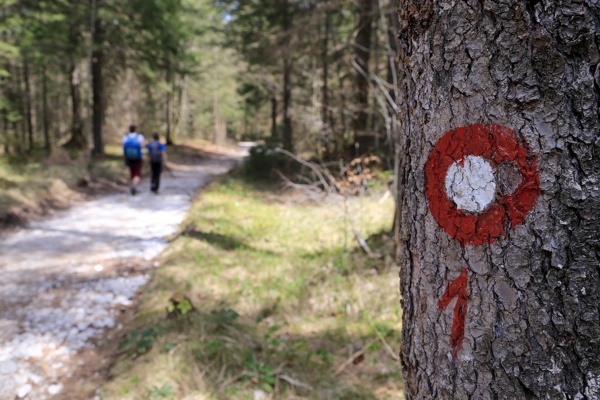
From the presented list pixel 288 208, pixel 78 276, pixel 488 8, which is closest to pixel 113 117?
pixel 288 208

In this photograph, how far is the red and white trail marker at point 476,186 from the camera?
982 millimetres

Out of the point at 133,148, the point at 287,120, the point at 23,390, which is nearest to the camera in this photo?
the point at 23,390

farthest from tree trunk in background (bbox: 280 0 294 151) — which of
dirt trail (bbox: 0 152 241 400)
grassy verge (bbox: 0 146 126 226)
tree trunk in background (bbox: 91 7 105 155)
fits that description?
tree trunk in background (bbox: 91 7 105 155)

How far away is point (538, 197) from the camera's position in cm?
96

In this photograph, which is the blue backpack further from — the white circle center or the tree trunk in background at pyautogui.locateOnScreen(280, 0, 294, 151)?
the white circle center

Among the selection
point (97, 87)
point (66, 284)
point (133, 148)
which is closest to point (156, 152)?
point (133, 148)

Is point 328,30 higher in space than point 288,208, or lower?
higher

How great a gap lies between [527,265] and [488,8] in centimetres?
63

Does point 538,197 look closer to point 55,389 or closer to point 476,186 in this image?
point 476,186

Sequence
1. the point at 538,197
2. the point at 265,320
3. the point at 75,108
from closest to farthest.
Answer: the point at 538,197 < the point at 265,320 < the point at 75,108

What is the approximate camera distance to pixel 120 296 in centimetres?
510

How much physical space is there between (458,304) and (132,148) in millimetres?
10665

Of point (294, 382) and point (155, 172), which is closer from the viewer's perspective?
point (294, 382)

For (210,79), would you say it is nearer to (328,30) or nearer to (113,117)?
(113,117)
